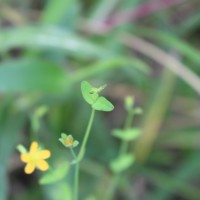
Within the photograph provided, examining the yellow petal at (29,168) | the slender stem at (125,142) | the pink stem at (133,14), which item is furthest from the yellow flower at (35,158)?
the pink stem at (133,14)

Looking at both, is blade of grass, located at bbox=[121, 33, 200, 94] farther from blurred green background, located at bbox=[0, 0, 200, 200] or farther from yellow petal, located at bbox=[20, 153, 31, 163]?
yellow petal, located at bbox=[20, 153, 31, 163]

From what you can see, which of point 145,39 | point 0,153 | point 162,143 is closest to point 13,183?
point 0,153

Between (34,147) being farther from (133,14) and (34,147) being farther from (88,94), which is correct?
(133,14)

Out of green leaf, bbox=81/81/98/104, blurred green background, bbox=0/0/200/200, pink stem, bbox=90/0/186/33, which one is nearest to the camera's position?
green leaf, bbox=81/81/98/104

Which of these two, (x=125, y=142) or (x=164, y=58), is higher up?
(x=164, y=58)

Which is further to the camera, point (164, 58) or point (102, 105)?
point (164, 58)

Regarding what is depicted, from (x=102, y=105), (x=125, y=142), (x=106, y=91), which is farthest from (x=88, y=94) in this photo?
(x=106, y=91)

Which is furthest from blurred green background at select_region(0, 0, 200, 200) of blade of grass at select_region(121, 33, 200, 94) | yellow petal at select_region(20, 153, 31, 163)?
yellow petal at select_region(20, 153, 31, 163)

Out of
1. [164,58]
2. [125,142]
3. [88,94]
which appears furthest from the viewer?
[164,58]

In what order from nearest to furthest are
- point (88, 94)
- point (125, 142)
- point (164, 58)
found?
point (88, 94)
point (125, 142)
point (164, 58)

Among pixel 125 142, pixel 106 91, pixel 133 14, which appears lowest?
pixel 125 142
